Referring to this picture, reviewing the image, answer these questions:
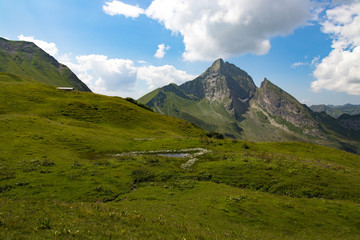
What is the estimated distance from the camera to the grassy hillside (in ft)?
40.9

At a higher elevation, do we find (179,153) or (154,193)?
(179,153)

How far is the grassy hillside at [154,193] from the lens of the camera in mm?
12469

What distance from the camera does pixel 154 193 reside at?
2573 centimetres

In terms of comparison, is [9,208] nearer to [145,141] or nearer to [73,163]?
[73,163]

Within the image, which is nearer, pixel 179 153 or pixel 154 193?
pixel 154 193

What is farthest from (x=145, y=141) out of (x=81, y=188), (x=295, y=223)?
(x=295, y=223)

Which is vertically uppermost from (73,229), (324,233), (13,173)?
(73,229)

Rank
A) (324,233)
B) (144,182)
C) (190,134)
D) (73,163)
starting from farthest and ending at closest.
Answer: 1. (190,134)
2. (73,163)
3. (144,182)
4. (324,233)

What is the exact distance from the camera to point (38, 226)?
1029cm

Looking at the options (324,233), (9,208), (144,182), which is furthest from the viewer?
(144,182)

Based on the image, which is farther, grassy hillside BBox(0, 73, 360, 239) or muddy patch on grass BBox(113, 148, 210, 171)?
muddy patch on grass BBox(113, 148, 210, 171)

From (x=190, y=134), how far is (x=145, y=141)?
3629 cm

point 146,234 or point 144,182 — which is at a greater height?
point 146,234

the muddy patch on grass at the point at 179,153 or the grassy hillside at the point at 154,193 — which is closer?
the grassy hillside at the point at 154,193
